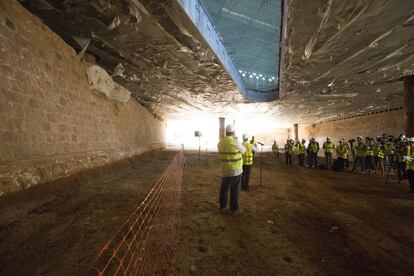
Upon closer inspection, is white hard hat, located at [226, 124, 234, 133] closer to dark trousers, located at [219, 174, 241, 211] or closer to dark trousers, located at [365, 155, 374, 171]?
dark trousers, located at [219, 174, 241, 211]

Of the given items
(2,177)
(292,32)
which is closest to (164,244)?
(2,177)

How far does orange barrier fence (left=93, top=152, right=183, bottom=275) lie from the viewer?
7.86ft

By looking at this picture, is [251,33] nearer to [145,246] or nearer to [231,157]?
[231,157]

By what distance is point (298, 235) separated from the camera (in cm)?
334

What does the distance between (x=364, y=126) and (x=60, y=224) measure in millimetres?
20447

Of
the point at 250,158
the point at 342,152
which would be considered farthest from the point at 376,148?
the point at 250,158

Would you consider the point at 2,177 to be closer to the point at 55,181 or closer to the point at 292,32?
the point at 55,181

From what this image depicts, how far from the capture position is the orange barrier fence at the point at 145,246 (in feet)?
7.86

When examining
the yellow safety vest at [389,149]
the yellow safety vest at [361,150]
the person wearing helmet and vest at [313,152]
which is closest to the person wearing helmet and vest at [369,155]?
the yellow safety vest at [361,150]

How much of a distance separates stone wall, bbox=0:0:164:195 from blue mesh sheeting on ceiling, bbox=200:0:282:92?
5189mm

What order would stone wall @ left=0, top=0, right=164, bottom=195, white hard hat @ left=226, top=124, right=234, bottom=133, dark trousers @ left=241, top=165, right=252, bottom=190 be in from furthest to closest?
1. dark trousers @ left=241, top=165, right=252, bottom=190
2. white hard hat @ left=226, top=124, right=234, bottom=133
3. stone wall @ left=0, top=0, right=164, bottom=195

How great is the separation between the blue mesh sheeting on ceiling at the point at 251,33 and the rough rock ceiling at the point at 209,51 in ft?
8.68

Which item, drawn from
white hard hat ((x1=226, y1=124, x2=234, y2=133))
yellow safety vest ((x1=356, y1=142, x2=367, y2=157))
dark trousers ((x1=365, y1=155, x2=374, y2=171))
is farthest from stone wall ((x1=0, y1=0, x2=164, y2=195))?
dark trousers ((x1=365, y1=155, x2=374, y2=171))

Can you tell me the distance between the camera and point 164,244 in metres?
2.96
